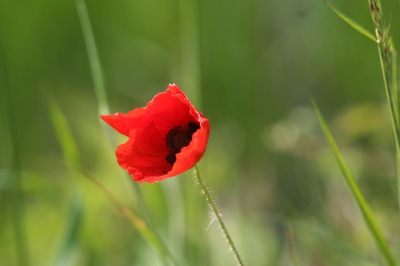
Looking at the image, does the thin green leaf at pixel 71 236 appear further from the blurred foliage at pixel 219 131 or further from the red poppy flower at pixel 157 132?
the red poppy flower at pixel 157 132

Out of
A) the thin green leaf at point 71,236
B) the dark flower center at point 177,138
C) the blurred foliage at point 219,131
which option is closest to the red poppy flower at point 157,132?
the dark flower center at point 177,138

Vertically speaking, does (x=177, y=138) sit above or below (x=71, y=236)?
below

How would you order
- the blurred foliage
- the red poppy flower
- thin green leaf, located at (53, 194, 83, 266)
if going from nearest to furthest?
the red poppy flower, thin green leaf, located at (53, 194, 83, 266), the blurred foliage

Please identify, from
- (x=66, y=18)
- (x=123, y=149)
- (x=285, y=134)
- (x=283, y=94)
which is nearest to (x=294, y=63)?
(x=283, y=94)

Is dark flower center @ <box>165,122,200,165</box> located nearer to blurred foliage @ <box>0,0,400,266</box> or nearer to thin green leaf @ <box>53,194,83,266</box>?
blurred foliage @ <box>0,0,400,266</box>

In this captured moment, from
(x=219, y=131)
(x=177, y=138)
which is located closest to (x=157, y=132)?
(x=177, y=138)

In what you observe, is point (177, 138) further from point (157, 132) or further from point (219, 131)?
point (219, 131)

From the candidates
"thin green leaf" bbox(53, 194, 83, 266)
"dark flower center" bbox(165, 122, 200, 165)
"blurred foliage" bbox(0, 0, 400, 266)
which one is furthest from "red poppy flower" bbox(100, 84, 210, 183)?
"thin green leaf" bbox(53, 194, 83, 266)
